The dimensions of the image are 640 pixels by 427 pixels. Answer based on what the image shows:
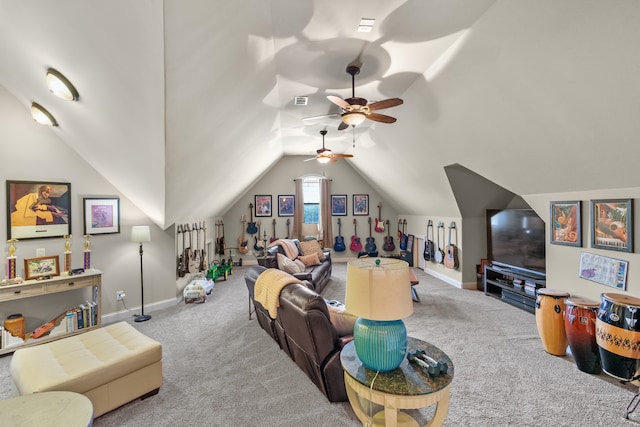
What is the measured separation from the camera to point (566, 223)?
3396 mm

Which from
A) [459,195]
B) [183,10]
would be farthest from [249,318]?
[459,195]

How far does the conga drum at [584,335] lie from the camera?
2.56 metres

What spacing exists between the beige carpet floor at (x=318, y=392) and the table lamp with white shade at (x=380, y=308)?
84 cm

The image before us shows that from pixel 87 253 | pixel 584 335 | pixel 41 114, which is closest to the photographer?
pixel 584 335

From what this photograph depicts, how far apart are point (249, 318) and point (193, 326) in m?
0.74

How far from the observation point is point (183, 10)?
178 cm

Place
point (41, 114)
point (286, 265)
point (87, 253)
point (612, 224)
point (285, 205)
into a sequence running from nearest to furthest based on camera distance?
point (612, 224)
point (41, 114)
point (87, 253)
point (286, 265)
point (285, 205)

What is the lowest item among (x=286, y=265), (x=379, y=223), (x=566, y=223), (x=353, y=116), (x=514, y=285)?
(x=514, y=285)

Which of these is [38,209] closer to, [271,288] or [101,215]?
[101,215]

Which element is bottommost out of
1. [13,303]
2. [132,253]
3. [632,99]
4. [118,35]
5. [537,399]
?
[537,399]

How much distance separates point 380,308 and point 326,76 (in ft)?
9.65

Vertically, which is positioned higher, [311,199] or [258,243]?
[311,199]

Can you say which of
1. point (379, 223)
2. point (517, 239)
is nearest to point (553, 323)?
point (517, 239)

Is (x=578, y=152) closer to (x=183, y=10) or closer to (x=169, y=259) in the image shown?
(x=183, y=10)
